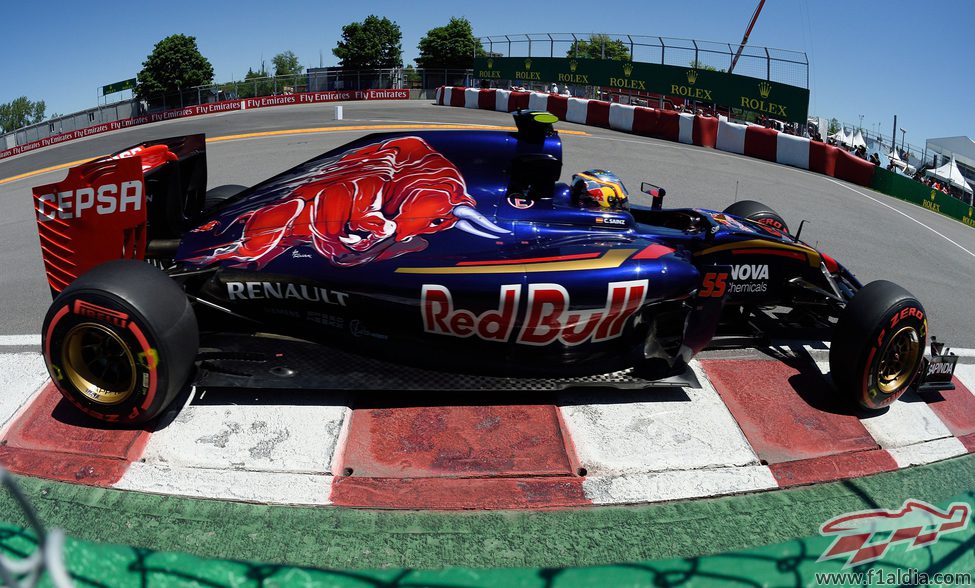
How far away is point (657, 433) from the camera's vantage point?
448cm

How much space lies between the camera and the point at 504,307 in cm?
428

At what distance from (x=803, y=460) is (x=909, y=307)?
1.43 meters

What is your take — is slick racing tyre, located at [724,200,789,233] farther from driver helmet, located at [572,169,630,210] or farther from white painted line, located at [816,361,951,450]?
driver helmet, located at [572,169,630,210]

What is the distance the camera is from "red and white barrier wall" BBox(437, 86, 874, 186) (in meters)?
16.0

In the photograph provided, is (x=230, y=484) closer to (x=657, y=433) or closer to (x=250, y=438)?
(x=250, y=438)

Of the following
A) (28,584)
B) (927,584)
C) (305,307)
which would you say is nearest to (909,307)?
(927,584)

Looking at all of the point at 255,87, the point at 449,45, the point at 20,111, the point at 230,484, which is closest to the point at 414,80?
the point at 255,87

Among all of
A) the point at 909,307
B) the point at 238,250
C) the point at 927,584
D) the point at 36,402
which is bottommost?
the point at 927,584

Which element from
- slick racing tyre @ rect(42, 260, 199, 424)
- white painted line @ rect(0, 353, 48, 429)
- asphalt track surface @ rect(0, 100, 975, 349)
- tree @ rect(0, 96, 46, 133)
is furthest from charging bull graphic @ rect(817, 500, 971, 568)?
tree @ rect(0, 96, 46, 133)

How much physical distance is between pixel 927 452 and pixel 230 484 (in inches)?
179

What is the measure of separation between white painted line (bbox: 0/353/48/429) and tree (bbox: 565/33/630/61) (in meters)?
24.4

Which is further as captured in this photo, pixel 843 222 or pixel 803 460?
pixel 843 222

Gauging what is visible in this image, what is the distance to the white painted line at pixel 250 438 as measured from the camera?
13.0 feet

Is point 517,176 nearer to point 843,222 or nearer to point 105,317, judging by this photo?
point 105,317
